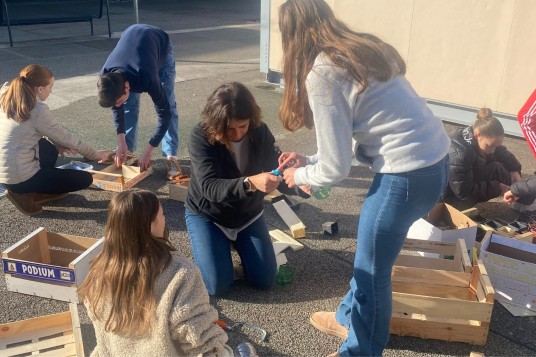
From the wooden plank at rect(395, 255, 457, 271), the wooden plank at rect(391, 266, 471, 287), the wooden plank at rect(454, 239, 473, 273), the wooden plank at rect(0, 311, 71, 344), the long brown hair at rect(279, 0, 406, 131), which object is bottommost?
the wooden plank at rect(0, 311, 71, 344)

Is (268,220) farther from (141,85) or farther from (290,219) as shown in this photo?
(141,85)

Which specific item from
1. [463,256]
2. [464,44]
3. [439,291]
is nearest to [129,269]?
[439,291]

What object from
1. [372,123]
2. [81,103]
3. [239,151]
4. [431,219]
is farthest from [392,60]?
[81,103]

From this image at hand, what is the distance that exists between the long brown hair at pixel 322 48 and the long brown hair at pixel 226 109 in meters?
0.85

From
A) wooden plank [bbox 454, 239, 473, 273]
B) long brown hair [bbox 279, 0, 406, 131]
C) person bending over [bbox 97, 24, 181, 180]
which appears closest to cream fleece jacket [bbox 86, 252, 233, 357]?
long brown hair [bbox 279, 0, 406, 131]

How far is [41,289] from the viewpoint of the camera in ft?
12.2

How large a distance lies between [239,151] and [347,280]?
120cm

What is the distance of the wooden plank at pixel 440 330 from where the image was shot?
3316 millimetres

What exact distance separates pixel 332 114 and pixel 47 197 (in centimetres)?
351

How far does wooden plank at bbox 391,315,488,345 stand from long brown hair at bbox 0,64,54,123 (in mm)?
3257

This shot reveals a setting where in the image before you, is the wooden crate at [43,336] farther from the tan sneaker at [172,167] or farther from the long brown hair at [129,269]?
the tan sneaker at [172,167]

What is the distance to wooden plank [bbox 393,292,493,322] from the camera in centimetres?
325

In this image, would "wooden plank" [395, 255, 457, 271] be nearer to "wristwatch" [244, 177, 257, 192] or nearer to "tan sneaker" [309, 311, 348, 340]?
"tan sneaker" [309, 311, 348, 340]

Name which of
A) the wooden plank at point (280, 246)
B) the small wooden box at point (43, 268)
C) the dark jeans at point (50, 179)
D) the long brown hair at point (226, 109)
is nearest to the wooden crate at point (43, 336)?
the small wooden box at point (43, 268)
